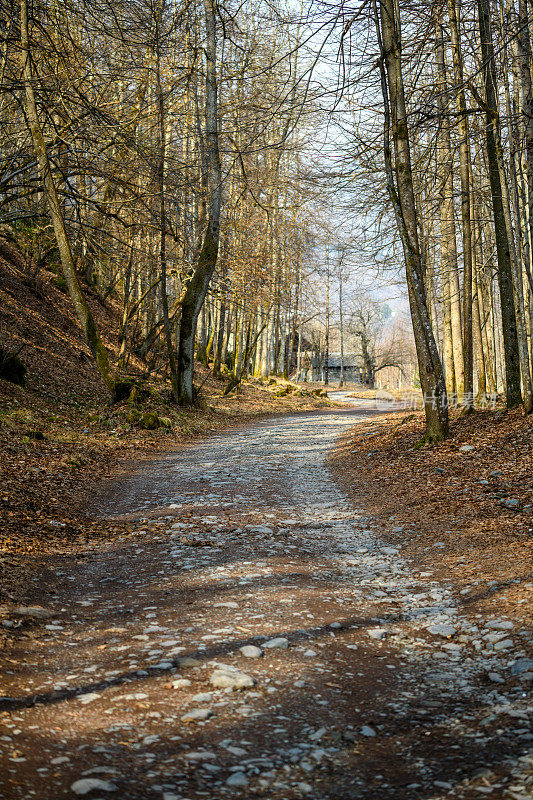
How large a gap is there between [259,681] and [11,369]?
11.9 metres

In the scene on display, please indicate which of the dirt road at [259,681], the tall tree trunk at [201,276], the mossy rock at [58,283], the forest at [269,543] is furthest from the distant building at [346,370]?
the dirt road at [259,681]

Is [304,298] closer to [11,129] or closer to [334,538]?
[11,129]

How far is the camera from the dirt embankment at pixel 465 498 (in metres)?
5.12

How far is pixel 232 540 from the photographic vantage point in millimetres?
6418

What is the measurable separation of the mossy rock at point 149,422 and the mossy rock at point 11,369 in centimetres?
286

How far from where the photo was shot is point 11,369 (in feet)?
45.2

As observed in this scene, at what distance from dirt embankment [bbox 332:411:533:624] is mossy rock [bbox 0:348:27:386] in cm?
751

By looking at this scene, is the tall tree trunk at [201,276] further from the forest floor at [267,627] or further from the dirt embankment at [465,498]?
the forest floor at [267,627]

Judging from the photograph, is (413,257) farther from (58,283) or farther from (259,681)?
(58,283)

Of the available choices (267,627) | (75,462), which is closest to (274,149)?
(75,462)

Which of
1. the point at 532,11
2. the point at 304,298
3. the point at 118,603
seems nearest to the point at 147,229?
the point at 532,11

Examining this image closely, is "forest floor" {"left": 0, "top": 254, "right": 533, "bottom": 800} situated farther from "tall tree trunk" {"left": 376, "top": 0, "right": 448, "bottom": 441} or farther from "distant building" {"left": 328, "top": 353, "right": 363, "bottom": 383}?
"distant building" {"left": 328, "top": 353, "right": 363, "bottom": 383}

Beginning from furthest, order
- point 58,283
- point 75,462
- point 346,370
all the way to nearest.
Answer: point 346,370 < point 58,283 < point 75,462

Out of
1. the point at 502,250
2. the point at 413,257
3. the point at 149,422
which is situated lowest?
the point at 149,422
